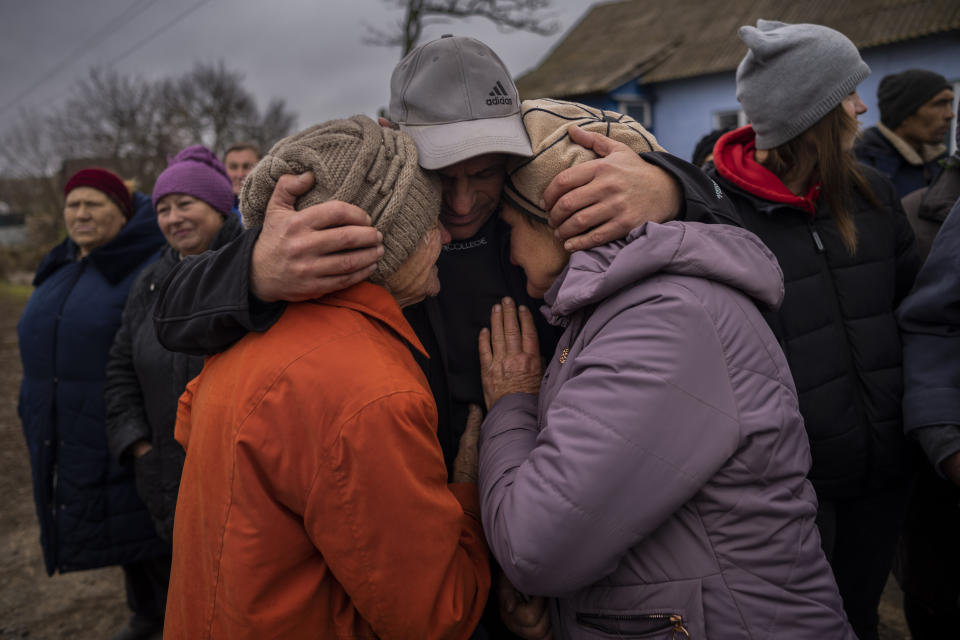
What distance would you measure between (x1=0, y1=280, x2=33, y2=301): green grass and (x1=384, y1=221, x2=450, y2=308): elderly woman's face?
21.0 m

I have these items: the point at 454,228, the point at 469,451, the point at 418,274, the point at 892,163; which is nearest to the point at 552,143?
the point at 454,228

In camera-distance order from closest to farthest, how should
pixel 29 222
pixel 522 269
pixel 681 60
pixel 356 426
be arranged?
1. pixel 356 426
2. pixel 522 269
3. pixel 681 60
4. pixel 29 222

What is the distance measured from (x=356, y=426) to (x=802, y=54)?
191cm

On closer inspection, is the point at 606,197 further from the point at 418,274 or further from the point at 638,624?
the point at 638,624

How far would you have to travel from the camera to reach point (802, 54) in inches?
79.7

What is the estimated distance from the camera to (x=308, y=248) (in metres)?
1.24

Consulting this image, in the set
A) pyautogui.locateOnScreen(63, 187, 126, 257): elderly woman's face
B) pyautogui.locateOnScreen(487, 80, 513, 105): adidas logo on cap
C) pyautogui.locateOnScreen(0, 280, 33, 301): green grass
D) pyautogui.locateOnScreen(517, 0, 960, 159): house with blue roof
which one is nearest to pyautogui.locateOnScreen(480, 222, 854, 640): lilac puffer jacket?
pyautogui.locateOnScreen(487, 80, 513, 105): adidas logo on cap

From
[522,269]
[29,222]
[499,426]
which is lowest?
[29,222]

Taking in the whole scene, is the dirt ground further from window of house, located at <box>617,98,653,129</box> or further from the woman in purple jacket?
window of house, located at <box>617,98,653,129</box>

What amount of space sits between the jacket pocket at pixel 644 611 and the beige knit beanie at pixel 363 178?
2.84 ft

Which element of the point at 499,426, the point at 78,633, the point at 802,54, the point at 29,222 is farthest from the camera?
the point at 29,222

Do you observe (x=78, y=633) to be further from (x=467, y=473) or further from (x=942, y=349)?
(x=942, y=349)

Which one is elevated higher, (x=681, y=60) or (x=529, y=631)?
(x=529, y=631)

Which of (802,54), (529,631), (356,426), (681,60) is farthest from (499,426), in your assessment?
(681,60)
